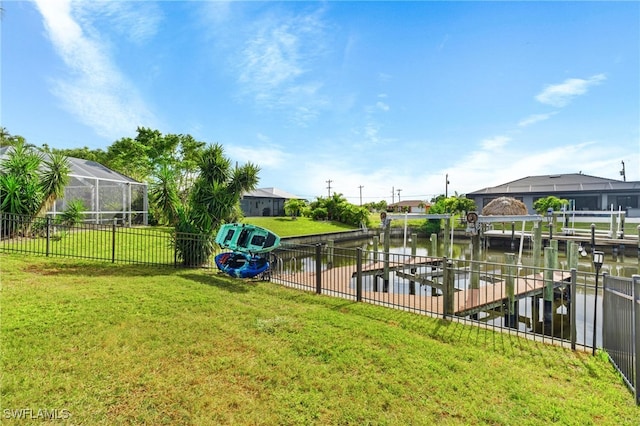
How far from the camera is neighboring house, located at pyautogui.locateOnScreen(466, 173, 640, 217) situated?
99.6 ft

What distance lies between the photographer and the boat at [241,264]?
8047 mm

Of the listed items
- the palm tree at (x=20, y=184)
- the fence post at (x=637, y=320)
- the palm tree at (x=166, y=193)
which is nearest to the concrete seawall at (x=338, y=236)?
the palm tree at (x=166, y=193)

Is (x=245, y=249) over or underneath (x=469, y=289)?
over

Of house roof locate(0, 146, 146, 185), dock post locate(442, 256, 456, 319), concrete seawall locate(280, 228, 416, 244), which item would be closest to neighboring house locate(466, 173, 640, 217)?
concrete seawall locate(280, 228, 416, 244)

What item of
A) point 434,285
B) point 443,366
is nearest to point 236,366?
point 443,366

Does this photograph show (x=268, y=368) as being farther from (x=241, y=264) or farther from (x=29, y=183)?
(x=29, y=183)

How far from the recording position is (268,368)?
3.51 meters

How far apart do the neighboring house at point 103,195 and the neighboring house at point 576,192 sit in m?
34.5

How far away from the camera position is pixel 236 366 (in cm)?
352

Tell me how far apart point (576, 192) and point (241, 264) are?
37245 millimetres

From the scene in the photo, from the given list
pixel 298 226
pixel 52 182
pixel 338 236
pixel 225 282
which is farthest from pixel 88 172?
pixel 338 236

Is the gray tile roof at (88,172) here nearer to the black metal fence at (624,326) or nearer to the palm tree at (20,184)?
the palm tree at (20,184)

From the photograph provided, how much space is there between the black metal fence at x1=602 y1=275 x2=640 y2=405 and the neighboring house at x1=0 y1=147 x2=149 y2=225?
1824 centimetres

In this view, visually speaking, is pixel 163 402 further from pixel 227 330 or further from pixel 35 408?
pixel 227 330
